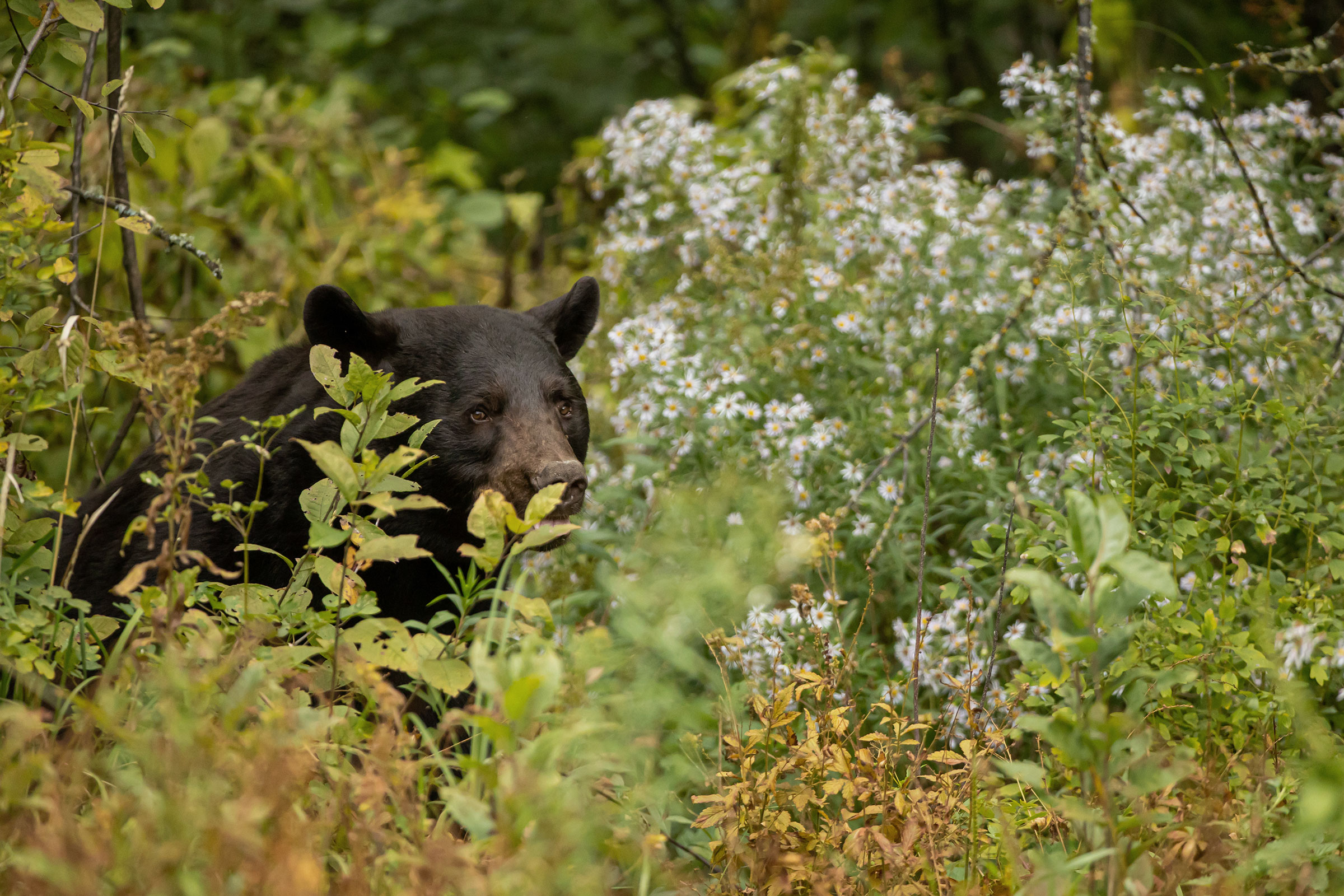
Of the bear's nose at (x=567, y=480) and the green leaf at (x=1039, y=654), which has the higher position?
the green leaf at (x=1039, y=654)

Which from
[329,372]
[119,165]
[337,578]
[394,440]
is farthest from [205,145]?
[337,578]

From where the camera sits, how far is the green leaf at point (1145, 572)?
66.7 inches

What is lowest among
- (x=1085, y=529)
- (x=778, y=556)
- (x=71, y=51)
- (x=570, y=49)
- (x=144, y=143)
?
(x=570, y=49)

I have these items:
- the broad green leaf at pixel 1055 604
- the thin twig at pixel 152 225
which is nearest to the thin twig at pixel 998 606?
the broad green leaf at pixel 1055 604

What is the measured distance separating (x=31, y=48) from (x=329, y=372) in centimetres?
114

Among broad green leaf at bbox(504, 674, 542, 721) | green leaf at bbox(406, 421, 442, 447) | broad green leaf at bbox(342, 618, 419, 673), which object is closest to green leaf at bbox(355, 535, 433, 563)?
broad green leaf at bbox(342, 618, 419, 673)

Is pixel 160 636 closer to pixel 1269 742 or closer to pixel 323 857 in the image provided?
pixel 323 857

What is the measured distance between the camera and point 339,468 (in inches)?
79.2

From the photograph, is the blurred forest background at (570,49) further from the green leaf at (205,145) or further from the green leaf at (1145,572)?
the green leaf at (1145,572)

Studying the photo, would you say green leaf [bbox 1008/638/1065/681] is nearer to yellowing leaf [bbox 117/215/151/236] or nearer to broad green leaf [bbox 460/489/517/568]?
broad green leaf [bbox 460/489/517/568]

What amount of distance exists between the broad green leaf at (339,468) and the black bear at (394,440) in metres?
1.12

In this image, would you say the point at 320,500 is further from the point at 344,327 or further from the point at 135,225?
the point at 344,327

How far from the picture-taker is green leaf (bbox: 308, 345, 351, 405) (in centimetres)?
228

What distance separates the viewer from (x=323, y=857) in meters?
1.85
